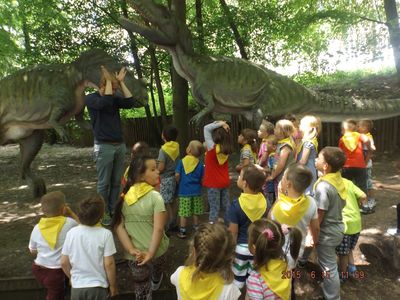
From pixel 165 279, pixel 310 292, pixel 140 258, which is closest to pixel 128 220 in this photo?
pixel 140 258

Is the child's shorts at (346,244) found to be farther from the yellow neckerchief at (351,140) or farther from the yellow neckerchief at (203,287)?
the yellow neckerchief at (351,140)

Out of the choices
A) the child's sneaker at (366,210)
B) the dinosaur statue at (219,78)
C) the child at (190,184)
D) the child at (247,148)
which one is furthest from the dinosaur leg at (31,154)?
the child's sneaker at (366,210)

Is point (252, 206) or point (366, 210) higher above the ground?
point (252, 206)

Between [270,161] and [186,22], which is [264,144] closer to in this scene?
[270,161]

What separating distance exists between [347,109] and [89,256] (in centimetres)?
527

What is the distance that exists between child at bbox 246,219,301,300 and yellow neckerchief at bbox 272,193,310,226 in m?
0.55

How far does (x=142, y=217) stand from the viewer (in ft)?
9.37

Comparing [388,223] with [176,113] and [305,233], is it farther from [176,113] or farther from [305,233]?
[176,113]

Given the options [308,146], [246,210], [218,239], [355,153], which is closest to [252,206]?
[246,210]

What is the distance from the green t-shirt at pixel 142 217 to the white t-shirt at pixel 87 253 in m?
0.28

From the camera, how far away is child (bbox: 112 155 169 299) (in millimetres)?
2826

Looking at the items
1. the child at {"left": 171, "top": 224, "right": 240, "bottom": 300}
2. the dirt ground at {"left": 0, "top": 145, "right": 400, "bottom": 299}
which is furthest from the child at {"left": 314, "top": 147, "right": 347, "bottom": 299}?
A: the child at {"left": 171, "top": 224, "right": 240, "bottom": 300}

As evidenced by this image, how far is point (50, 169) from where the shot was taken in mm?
10047

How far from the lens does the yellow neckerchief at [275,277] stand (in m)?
2.32
